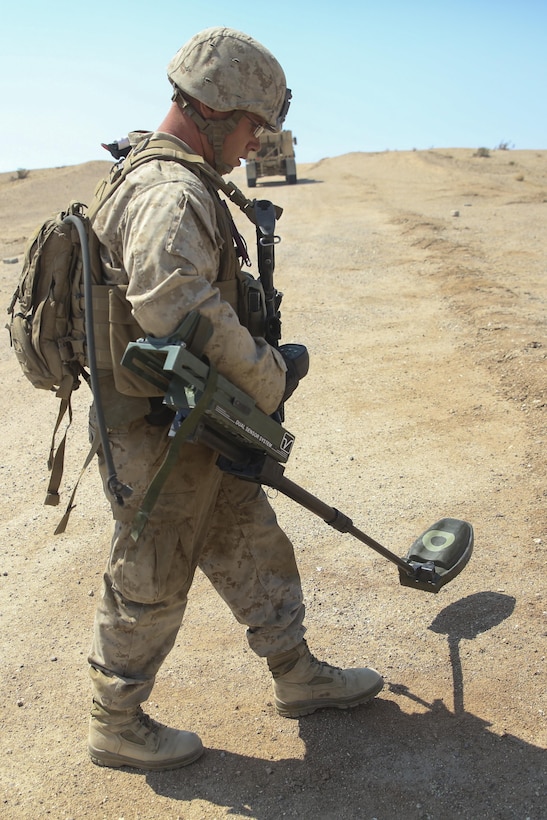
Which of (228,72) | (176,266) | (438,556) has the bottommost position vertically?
(438,556)

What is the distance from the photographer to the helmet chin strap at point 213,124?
244 cm

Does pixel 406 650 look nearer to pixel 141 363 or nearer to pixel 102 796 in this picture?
pixel 102 796

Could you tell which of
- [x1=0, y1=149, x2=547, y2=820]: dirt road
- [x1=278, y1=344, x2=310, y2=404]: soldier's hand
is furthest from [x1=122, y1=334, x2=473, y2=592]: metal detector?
[x1=0, y1=149, x2=547, y2=820]: dirt road

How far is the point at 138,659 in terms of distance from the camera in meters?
2.57

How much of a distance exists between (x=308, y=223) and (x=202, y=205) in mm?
12234

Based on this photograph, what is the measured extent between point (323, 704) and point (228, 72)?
6.97 ft

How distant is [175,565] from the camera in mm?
2469

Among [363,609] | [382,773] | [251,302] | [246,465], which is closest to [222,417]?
[246,465]

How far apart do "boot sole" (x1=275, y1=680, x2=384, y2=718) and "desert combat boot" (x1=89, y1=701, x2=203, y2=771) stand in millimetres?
377

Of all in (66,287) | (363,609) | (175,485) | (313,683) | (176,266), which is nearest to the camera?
(176,266)

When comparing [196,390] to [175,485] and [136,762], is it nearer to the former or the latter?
[175,485]

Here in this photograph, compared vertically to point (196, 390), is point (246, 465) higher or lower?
lower

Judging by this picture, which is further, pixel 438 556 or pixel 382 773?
pixel 438 556

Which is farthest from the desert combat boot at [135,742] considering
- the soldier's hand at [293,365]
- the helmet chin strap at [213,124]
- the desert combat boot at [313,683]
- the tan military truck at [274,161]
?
the tan military truck at [274,161]
